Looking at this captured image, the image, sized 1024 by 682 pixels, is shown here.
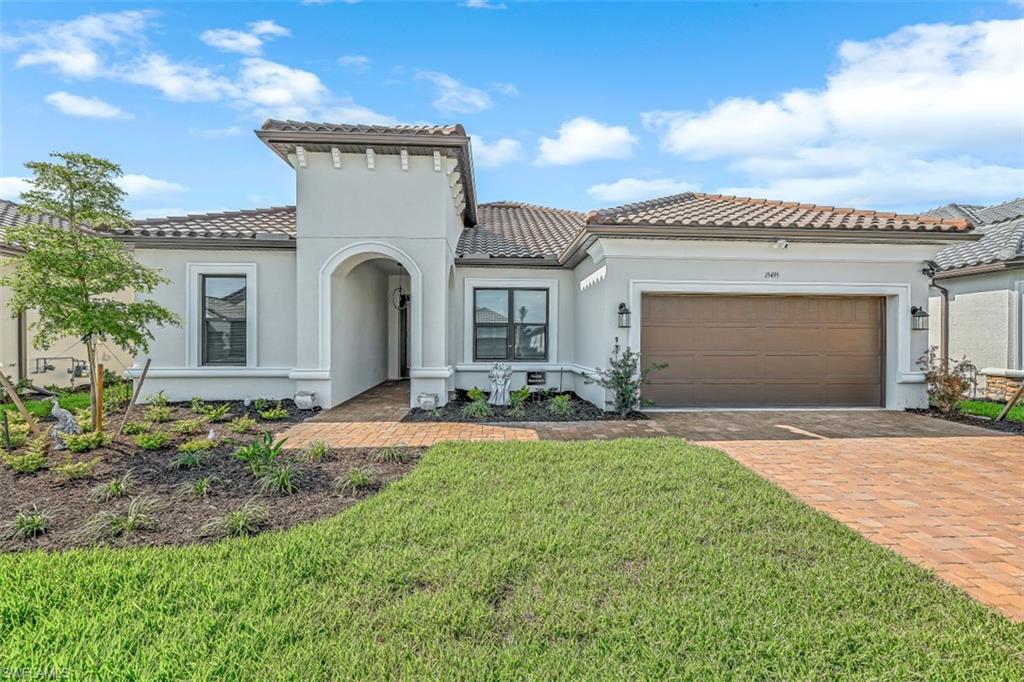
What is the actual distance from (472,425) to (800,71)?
1121 centimetres

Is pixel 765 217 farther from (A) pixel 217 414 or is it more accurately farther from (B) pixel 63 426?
(B) pixel 63 426

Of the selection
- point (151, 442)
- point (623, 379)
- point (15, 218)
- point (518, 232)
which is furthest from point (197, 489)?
point (15, 218)

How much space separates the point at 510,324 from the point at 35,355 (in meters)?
12.2

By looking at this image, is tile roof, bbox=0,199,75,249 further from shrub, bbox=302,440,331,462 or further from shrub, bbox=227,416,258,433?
shrub, bbox=302,440,331,462

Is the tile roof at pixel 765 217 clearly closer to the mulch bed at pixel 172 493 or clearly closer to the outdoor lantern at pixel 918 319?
the outdoor lantern at pixel 918 319

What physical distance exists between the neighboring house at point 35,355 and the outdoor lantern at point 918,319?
17952 millimetres

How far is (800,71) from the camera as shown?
11477 millimetres

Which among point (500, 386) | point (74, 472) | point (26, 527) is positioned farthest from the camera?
point (500, 386)

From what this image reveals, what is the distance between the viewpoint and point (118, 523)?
13.5 ft

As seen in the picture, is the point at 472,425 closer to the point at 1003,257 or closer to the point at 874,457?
the point at 874,457

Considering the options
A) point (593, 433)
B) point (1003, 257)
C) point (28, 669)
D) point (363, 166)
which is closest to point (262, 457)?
point (28, 669)

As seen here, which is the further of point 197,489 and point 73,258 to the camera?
point 73,258

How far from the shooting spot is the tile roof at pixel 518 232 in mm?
12366

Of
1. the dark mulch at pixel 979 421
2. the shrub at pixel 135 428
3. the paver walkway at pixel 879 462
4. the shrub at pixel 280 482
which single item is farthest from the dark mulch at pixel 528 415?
the dark mulch at pixel 979 421
